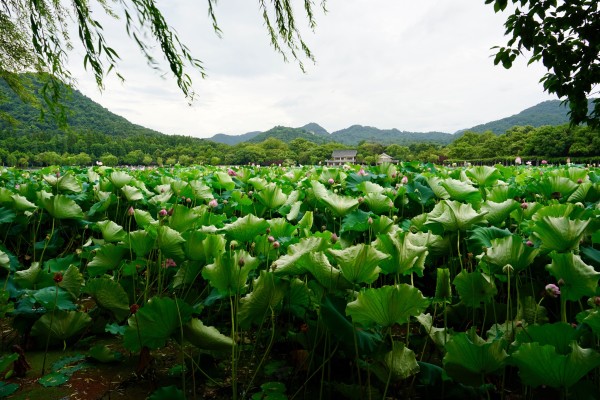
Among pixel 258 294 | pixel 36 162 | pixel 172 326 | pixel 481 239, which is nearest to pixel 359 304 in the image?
pixel 258 294

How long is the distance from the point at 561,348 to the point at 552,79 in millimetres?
2756

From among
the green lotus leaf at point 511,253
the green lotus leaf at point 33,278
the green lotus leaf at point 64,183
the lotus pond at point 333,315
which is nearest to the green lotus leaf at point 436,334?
the lotus pond at point 333,315

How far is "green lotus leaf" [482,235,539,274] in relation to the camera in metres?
1.05

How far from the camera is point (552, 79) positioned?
2807mm

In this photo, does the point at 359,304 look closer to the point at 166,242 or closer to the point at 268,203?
the point at 166,242

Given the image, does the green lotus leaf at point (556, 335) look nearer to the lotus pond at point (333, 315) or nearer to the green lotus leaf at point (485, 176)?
the lotus pond at point (333, 315)

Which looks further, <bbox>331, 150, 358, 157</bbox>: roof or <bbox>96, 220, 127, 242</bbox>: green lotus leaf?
<bbox>331, 150, 358, 157</bbox>: roof

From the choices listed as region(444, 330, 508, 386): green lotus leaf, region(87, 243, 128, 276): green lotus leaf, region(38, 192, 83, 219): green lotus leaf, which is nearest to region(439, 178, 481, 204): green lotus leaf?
region(444, 330, 508, 386): green lotus leaf

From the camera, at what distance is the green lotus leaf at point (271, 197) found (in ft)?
7.06

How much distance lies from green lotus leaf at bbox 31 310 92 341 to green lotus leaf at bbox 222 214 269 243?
0.67 meters

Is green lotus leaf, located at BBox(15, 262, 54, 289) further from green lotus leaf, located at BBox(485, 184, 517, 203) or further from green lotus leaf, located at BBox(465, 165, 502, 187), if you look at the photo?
green lotus leaf, located at BBox(465, 165, 502, 187)

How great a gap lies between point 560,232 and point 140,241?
58.7 inches

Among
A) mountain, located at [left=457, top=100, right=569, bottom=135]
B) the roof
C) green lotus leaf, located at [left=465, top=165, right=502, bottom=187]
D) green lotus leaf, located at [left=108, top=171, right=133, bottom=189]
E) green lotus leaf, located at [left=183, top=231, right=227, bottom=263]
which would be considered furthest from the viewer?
mountain, located at [left=457, top=100, right=569, bottom=135]

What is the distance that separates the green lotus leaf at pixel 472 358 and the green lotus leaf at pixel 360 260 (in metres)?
0.25
